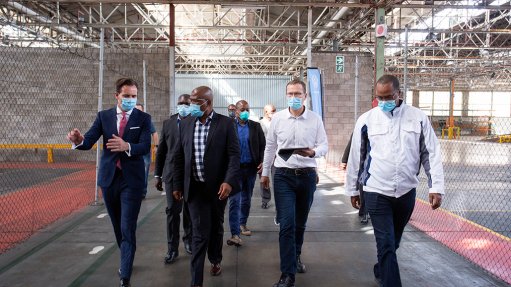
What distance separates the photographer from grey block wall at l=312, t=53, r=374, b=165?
46.2ft

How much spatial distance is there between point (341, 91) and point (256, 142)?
9.52 meters

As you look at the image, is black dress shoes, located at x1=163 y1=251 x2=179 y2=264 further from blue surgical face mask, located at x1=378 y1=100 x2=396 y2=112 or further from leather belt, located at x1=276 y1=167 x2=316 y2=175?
blue surgical face mask, located at x1=378 y1=100 x2=396 y2=112

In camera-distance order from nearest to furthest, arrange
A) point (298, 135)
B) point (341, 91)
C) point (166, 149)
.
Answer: point (298, 135) < point (166, 149) < point (341, 91)

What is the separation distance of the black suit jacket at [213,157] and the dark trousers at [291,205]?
0.49 metres

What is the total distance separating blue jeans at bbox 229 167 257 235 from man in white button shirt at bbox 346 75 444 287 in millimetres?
2010

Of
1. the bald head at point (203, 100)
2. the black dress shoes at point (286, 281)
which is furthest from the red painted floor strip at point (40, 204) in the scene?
the black dress shoes at point (286, 281)

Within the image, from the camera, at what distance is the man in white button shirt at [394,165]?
121 inches

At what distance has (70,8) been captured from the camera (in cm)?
1589

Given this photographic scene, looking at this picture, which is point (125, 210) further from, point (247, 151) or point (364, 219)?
point (364, 219)

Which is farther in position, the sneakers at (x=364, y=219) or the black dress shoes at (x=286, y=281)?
the sneakers at (x=364, y=219)

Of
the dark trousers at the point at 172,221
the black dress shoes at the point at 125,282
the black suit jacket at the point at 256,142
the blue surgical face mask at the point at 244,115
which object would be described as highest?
the blue surgical face mask at the point at 244,115

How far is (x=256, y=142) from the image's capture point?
530 centimetres

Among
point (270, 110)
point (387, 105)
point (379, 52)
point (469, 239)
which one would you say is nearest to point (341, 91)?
point (379, 52)

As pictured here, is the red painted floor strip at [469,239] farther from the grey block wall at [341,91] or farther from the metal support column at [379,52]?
the grey block wall at [341,91]
